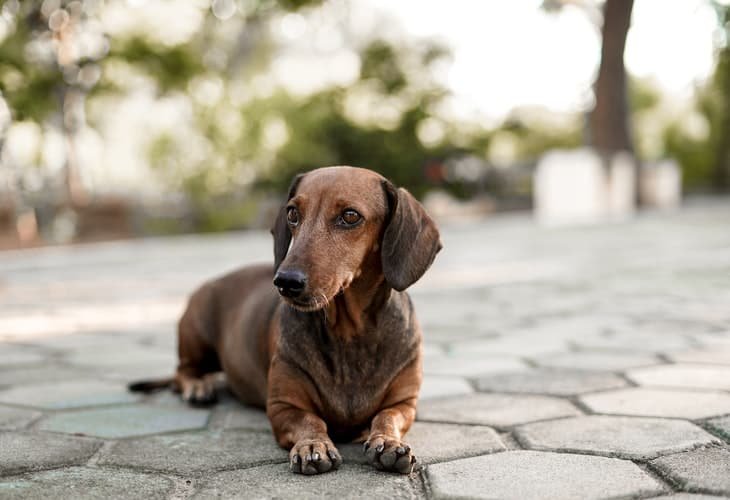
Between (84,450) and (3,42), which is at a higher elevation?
(3,42)

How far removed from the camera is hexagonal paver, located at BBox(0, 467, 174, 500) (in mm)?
2266

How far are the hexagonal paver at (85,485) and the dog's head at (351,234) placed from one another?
26.8 inches

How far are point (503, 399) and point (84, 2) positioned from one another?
48.1ft

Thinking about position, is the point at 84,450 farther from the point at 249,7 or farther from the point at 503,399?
the point at 249,7

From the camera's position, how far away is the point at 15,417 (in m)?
3.21

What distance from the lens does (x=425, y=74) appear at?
63.0ft

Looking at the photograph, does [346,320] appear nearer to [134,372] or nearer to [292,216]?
[292,216]

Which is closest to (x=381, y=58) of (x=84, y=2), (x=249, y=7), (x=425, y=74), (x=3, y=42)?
(x=425, y=74)

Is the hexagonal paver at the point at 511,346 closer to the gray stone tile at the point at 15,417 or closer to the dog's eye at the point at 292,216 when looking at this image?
the dog's eye at the point at 292,216

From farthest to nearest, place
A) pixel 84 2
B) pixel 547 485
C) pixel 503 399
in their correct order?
pixel 84 2 → pixel 503 399 → pixel 547 485

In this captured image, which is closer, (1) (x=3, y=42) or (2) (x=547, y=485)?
(2) (x=547, y=485)

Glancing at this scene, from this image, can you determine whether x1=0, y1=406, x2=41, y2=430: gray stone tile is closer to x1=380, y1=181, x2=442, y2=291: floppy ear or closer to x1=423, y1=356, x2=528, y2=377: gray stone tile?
x1=380, y1=181, x2=442, y2=291: floppy ear

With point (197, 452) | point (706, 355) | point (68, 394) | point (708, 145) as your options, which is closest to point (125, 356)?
point (68, 394)

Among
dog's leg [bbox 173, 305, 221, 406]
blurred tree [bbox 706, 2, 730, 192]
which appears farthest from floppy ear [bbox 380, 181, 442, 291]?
blurred tree [bbox 706, 2, 730, 192]
